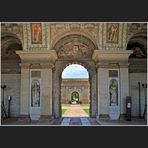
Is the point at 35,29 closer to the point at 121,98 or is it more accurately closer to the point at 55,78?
the point at 55,78

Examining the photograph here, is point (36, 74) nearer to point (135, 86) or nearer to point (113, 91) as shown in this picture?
point (113, 91)

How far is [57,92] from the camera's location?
67.3 ft

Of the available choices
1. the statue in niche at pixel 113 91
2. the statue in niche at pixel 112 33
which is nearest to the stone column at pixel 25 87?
the statue in niche at pixel 113 91

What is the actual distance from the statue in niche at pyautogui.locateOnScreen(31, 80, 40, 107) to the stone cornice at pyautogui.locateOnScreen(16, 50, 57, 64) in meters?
1.29

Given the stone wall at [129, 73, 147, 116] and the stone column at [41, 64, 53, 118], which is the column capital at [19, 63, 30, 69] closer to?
the stone column at [41, 64, 53, 118]

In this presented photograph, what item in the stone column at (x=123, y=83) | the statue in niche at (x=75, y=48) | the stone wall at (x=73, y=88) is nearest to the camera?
the stone column at (x=123, y=83)

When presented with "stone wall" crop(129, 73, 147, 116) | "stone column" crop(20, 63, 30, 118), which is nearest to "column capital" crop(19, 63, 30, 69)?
"stone column" crop(20, 63, 30, 118)

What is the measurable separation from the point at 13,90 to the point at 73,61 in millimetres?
4267

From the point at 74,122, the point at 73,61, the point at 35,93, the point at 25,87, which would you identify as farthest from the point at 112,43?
the point at 25,87

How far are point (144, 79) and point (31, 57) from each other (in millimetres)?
7252

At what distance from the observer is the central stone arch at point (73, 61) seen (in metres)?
20.3

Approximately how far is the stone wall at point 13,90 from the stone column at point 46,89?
2.57 m

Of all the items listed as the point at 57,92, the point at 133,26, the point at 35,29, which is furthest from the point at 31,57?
the point at 133,26

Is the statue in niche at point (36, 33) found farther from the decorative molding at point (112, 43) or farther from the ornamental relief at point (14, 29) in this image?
the decorative molding at point (112, 43)
